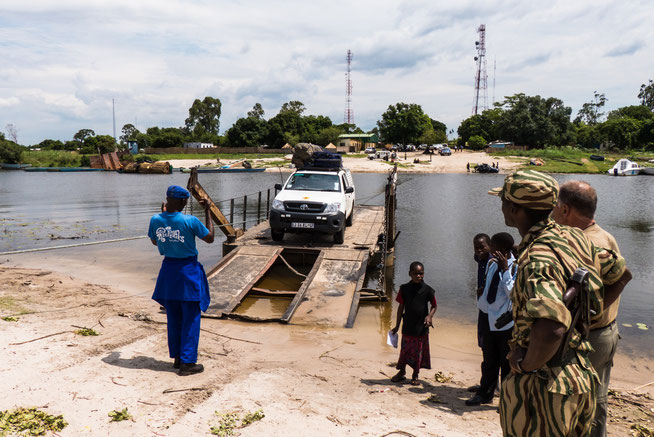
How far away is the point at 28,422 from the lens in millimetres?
3721

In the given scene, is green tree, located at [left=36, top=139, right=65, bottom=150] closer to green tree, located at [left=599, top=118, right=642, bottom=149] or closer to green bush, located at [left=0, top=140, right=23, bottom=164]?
green bush, located at [left=0, top=140, right=23, bottom=164]

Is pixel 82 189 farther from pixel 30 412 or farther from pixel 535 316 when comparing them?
pixel 535 316

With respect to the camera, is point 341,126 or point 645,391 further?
point 341,126

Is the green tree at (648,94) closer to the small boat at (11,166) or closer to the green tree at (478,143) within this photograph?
the green tree at (478,143)

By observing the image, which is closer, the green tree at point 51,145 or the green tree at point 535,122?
the green tree at point 535,122

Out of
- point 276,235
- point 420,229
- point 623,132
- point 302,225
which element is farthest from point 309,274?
point 623,132

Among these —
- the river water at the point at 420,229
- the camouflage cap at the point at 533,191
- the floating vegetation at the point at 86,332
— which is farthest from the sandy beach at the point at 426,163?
the camouflage cap at the point at 533,191

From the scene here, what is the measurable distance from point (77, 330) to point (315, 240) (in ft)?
23.2

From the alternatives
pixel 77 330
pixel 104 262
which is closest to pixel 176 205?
pixel 77 330

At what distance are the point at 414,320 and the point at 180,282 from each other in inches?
104

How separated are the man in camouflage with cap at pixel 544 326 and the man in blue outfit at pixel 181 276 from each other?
339 centimetres

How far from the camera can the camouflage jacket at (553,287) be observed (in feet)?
Result: 6.77

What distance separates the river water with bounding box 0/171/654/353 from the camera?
35.8ft

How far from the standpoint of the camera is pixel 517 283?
2.24 m
